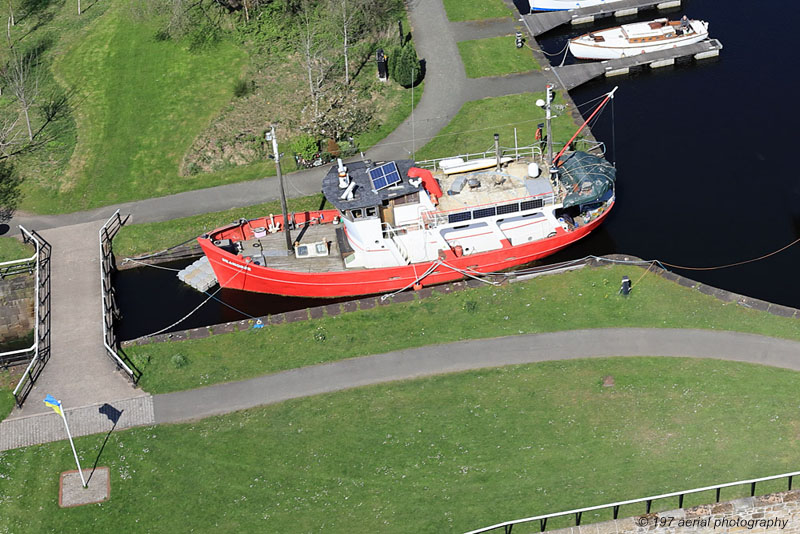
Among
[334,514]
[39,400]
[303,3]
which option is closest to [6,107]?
[303,3]

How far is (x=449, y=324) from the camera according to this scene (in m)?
52.0

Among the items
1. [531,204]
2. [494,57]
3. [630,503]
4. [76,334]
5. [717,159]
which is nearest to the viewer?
[630,503]

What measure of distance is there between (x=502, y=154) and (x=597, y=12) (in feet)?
81.0

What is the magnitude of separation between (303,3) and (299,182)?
20.7 meters

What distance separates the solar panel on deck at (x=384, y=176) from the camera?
180ft

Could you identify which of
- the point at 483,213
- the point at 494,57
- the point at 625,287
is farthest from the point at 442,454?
the point at 494,57

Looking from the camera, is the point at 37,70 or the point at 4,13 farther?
the point at 4,13

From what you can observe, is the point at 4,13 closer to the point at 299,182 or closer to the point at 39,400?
the point at 299,182

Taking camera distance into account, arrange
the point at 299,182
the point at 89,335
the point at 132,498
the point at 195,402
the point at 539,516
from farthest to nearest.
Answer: the point at 299,182 → the point at 89,335 → the point at 195,402 → the point at 132,498 → the point at 539,516

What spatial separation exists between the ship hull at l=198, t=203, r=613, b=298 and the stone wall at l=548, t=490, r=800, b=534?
19.5 metres

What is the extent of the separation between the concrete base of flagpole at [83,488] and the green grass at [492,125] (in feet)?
98.8

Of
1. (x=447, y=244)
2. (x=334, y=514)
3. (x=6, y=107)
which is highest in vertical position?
(x=6, y=107)

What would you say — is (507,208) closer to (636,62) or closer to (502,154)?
(502,154)

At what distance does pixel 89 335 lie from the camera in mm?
52938
